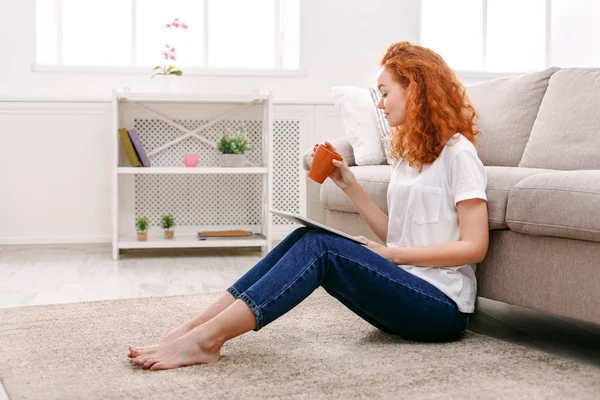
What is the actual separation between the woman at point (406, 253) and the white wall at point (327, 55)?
2476 millimetres

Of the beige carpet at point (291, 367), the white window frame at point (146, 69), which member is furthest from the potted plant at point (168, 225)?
the beige carpet at point (291, 367)

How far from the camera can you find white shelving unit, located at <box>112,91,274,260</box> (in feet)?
13.9

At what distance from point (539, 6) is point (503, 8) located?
22cm

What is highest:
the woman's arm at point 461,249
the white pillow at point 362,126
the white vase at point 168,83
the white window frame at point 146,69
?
the white window frame at point 146,69

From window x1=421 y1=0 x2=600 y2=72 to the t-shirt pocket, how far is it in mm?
3000

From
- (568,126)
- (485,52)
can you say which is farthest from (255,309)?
(485,52)

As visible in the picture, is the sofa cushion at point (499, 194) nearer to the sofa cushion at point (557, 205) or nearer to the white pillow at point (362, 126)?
the sofa cushion at point (557, 205)

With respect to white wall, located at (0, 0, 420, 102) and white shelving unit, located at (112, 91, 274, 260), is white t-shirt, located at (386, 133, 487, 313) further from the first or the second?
white wall, located at (0, 0, 420, 102)

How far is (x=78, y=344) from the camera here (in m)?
2.03

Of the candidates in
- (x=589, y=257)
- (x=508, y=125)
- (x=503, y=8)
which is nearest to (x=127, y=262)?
(x=508, y=125)

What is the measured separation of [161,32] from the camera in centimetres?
444

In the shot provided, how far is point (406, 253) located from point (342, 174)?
30 cm

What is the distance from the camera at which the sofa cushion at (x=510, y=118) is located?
272cm

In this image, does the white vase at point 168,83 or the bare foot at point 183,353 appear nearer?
the bare foot at point 183,353
